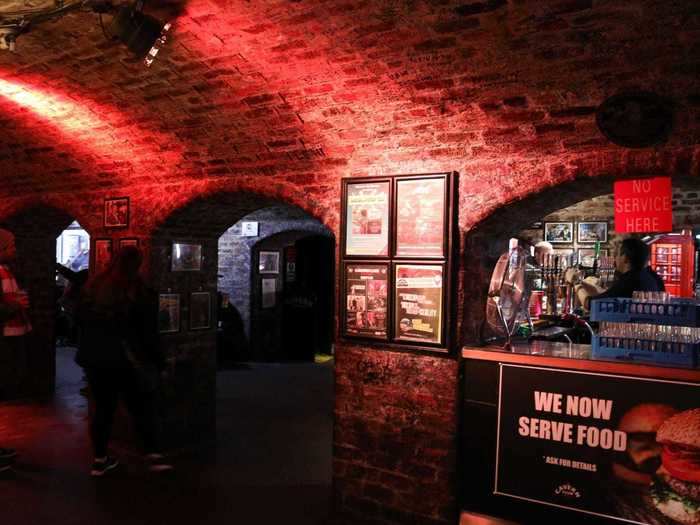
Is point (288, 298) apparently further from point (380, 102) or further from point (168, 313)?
point (380, 102)

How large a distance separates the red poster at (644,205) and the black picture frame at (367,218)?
1.42m

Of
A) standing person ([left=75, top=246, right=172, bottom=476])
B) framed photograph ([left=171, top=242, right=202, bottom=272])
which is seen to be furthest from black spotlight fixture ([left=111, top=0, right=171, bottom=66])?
A: framed photograph ([left=171, top=242, right=202, bottom=272])

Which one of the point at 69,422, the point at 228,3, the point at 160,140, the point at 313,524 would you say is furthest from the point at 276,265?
the point at 228,3

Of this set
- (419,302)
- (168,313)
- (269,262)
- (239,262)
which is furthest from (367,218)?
(269,262)

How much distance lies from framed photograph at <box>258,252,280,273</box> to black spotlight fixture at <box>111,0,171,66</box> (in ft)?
23.4

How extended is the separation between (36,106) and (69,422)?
3.33m

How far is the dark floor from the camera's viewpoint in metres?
4.53

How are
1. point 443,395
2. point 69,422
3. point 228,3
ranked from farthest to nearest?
point 69,422 < point 443,395 < point 228,3

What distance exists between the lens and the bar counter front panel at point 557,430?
355 cm

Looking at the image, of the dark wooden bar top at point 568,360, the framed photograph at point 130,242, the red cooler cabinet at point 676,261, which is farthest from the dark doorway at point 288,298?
Result: the dark wooden bar top at point 568,360

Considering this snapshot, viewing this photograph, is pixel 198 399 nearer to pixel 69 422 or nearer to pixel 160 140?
pixel 69 422

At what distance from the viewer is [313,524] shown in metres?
4.41

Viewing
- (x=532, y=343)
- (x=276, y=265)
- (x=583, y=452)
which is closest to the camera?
(x=583, y=452)

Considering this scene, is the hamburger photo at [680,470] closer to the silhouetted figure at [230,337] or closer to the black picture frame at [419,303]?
the black picture frame at [419,303]
